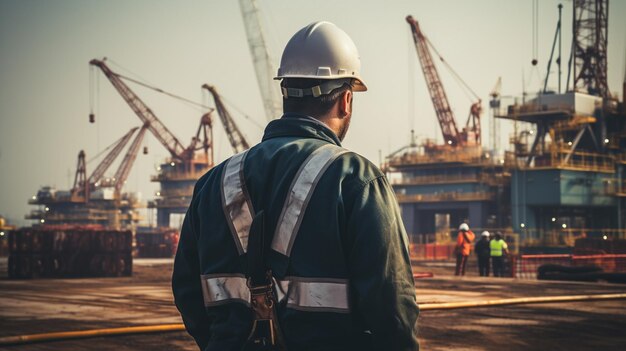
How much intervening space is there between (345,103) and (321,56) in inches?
7.5

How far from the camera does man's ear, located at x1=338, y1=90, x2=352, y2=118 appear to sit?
3090 mm

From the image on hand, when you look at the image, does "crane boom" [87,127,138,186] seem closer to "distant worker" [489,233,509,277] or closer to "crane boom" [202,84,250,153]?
"crane boom" [202,84,250,153]

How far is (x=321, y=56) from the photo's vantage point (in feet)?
10.2

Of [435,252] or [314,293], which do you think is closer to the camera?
[314,293]

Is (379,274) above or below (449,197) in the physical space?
below

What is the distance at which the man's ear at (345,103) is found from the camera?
10.1 ft

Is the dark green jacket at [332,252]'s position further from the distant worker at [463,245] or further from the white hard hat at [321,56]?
the distant worker at [463,245]

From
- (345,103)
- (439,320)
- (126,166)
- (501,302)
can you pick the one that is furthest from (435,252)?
(126,166)

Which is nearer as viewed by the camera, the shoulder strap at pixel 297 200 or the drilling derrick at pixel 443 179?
the shoulder strap at pixel 297 200

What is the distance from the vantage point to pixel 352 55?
10.5 ft

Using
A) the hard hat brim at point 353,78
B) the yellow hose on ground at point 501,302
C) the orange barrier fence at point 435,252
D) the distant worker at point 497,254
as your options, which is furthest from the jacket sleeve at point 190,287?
the orange barrier fence at point 435,252

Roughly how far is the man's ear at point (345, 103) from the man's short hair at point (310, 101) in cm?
2

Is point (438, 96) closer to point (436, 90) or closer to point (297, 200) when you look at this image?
point (436, 90)

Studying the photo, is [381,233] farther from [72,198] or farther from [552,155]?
[72,198]
